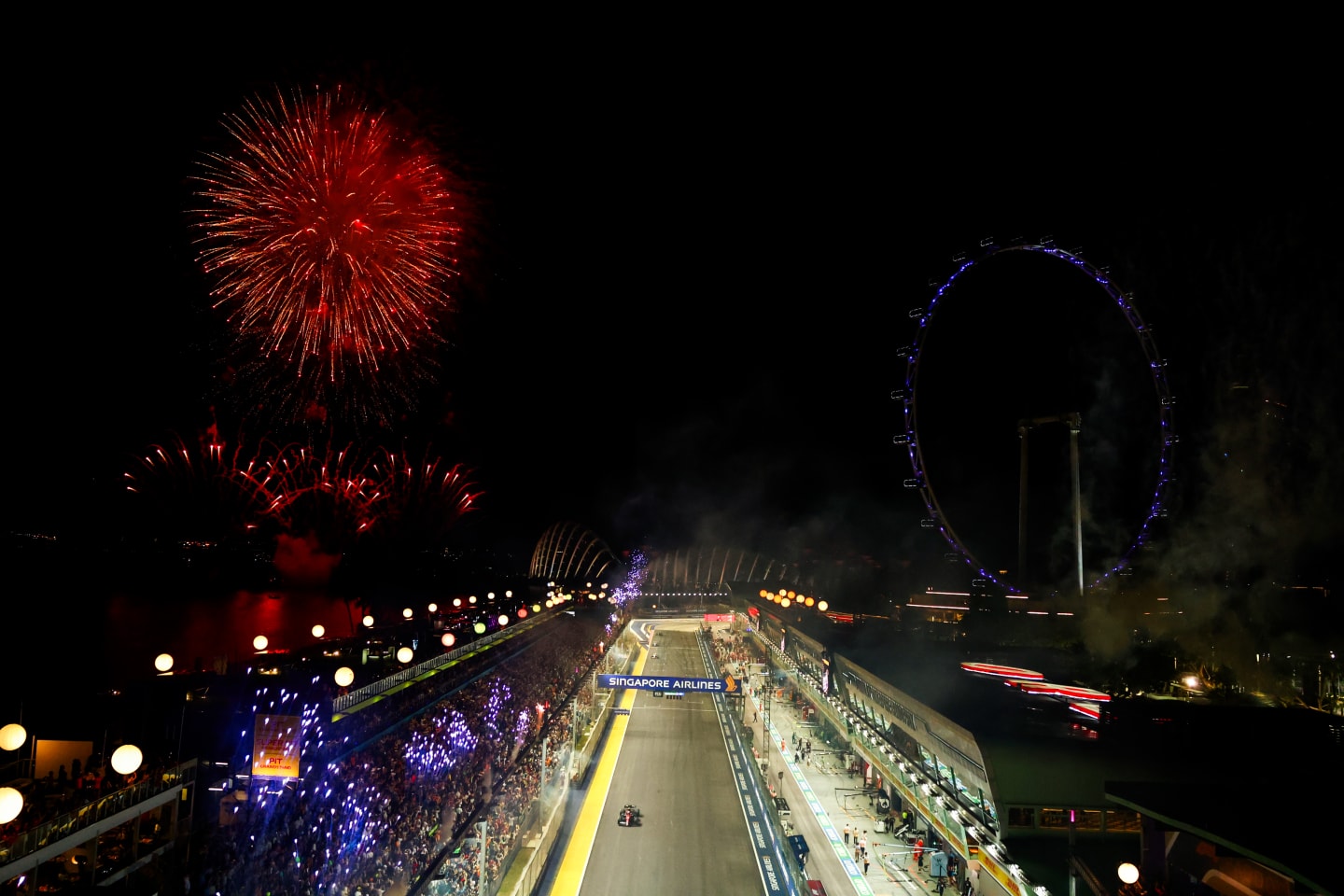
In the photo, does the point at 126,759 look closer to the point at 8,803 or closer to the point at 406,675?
the point at 8,803

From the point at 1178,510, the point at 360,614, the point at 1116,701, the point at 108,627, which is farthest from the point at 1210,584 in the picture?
the point at 360,614

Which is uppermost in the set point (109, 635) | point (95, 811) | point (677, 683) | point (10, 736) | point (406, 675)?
point (10, 736)

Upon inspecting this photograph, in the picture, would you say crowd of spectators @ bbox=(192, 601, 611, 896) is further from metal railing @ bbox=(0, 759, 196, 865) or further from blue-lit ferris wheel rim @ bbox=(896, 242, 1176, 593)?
blue-lit ferris wheel rim @ bbox=(896, 242, 1176, 593)

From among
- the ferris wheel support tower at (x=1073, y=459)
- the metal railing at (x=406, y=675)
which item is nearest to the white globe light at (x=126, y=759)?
the metal railing at (x=406, y=675)

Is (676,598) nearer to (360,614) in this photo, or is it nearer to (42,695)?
(360,614)

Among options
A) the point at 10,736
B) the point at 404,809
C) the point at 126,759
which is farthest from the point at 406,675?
the point at 10,736

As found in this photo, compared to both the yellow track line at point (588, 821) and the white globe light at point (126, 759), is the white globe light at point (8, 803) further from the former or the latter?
the yellow track line at point (588, 821)

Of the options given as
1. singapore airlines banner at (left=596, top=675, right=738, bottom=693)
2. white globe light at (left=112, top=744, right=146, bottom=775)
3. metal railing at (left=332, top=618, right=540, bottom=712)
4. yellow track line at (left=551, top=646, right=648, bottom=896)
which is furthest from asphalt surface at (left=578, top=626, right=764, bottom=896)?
white globe light at (left=112, top=744, right=146, bottom=775)
